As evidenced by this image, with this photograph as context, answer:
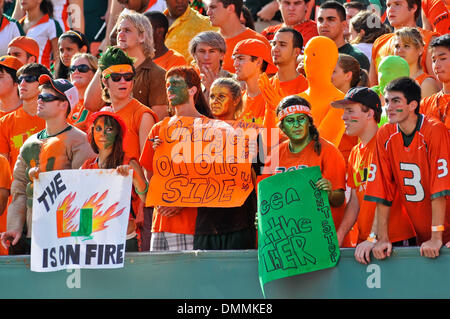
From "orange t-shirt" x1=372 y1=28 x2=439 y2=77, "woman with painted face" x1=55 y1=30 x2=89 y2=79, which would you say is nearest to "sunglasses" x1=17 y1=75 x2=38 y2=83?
"woman with painted face" x1=55 y1=30 x2=89 y2=79

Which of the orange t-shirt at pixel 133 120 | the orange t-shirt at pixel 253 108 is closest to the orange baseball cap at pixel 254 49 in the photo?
the orange t-shirt at pixel 253 108

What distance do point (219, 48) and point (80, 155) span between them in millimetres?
1997

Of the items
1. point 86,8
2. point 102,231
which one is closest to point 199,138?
point 102,231

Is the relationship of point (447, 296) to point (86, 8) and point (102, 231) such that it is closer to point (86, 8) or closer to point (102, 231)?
point (102, 231)

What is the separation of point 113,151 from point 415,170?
7.67 feet

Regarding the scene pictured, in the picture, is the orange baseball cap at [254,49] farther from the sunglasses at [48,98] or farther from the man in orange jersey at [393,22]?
the sunglasses at [48,98]

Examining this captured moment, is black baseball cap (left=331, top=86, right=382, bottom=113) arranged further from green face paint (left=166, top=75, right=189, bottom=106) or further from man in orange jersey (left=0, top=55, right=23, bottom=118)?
man in orange jersey (left=0, top=55, right=23, bottom=118)

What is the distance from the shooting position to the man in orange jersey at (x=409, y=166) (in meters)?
6.95

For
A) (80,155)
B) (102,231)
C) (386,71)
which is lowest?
(102,231)

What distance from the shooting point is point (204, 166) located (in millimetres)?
7809

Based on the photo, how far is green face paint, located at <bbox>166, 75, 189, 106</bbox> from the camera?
8125mm

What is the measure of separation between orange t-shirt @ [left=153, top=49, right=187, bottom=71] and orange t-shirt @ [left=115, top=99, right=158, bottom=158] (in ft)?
4.86

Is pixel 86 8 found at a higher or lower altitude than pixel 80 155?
higher
